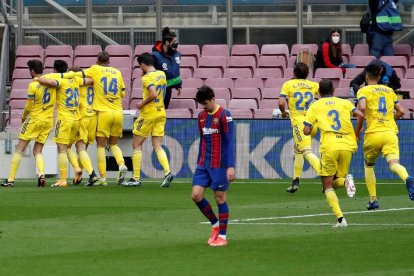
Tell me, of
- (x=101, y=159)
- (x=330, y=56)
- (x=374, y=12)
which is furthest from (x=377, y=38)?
(x=101, y=159)

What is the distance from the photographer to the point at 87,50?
28.8m

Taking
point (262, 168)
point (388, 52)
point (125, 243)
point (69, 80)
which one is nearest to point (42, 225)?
point (125, 243)

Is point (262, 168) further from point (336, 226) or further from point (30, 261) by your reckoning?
point (30, 261)

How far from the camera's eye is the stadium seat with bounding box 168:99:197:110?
26812 mm

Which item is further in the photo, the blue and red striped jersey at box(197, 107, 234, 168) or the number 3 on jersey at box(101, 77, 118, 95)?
the number 3 on jersey at box(101, 77, 118, 95)

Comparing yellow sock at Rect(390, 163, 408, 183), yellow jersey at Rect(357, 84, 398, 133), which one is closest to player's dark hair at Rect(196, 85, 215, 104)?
yellow jersey at Rect(357, 84, 398, 133)

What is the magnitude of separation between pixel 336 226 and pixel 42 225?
137 inches

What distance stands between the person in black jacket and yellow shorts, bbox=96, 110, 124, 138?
7500mm

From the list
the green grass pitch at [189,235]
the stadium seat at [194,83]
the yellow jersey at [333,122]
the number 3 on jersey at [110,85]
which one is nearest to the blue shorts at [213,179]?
the green grass pitch at [189,235]

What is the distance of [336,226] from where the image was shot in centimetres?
1505

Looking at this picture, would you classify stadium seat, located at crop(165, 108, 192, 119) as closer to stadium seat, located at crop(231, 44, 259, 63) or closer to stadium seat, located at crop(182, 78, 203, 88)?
stadium seat, located at crop(182, 78, 203, 88)

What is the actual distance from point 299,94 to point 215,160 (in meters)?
6.96

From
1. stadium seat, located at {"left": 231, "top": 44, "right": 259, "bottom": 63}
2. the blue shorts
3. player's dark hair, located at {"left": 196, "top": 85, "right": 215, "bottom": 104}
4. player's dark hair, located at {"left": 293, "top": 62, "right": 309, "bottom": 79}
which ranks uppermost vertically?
stadium seat, located at {"left": 231, "top": 44, "right": 259, "bottom": 63}

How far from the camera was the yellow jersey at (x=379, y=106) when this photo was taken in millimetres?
Answer: 16797
